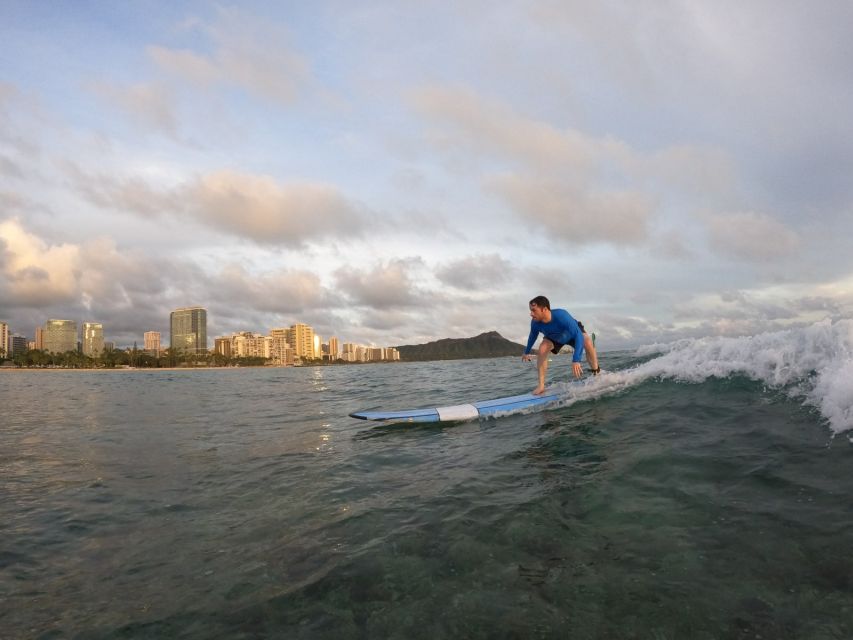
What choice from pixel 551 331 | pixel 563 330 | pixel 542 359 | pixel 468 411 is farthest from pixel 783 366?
pixel 468 411

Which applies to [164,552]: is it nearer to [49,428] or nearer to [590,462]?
[590,462]

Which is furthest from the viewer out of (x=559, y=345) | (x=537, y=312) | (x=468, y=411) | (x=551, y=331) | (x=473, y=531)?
(x=559, y=345)

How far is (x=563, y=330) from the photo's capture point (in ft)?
41.0

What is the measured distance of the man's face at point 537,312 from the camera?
12047 mm

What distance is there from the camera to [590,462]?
22.9ft

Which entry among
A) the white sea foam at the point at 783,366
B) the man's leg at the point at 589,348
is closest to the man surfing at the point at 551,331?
the man's leg at the point at 589,348

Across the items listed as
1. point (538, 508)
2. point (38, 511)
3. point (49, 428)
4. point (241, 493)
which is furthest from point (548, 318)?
point (49, 428)

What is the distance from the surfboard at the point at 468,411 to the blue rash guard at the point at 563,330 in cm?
153

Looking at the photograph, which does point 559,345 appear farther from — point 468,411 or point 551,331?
point 468,411

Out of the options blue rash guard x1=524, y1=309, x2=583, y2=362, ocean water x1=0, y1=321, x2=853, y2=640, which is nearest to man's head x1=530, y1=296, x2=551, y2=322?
blue rash guard x1=524, y1=309, x2=583, y2=362

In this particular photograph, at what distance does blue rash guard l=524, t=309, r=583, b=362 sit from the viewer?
12305mm

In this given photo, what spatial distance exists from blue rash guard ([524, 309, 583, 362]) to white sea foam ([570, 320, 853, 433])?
150 centimetres

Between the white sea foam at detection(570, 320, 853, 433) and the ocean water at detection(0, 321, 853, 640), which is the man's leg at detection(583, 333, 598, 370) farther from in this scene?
the ocean water at detection(0, 321, 853, 640)

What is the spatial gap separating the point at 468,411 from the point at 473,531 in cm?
707
